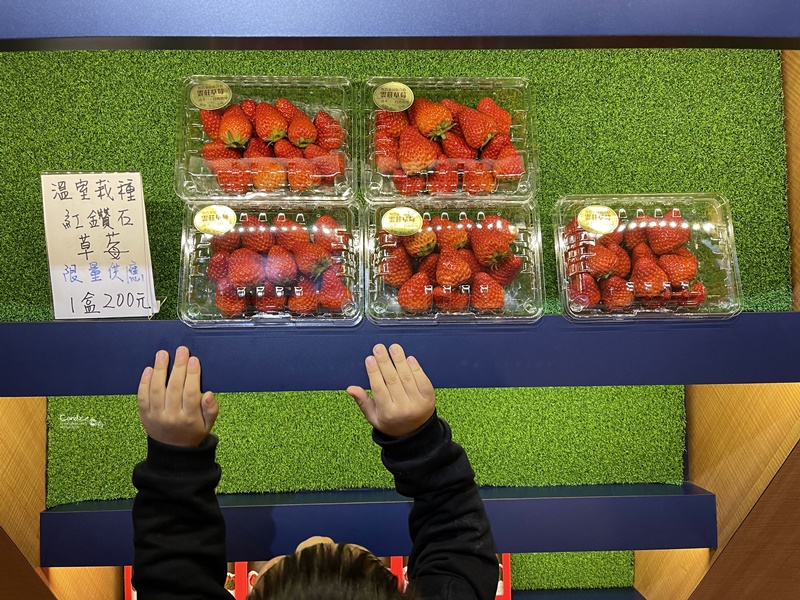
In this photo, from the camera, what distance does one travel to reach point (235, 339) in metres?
1.27

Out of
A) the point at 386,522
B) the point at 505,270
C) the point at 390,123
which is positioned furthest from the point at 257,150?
the point at 386,522

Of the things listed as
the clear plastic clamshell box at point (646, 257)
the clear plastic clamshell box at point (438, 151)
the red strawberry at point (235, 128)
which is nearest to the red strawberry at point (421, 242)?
the clear plastic clamshell box at point (438, 151)

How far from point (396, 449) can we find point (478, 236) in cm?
54

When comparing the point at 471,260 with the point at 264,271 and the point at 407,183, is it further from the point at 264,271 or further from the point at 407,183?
the point at 264,271

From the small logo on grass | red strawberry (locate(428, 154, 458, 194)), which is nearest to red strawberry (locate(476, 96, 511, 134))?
red strawberry (locate(428, 154, 458, 194))

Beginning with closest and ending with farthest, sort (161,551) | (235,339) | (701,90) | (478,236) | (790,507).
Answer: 1. (161,551)
2. (235,339)
3. (478,236)
4. (790,507)
5. (701,90)

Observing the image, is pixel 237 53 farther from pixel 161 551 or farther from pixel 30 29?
pixel 161 551

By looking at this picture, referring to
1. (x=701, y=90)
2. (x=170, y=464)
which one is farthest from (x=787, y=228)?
(x=170, y=464)

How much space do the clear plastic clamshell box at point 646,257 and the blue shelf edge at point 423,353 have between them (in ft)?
0.20

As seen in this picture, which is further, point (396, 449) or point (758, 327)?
point (758, 327)

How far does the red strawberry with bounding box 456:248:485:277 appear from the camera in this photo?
53.9 inches

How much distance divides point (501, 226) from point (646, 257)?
334 millimetres

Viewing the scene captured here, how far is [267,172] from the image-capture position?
1.37 m

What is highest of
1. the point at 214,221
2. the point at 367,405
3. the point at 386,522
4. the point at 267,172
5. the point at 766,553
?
the point at 267,172
